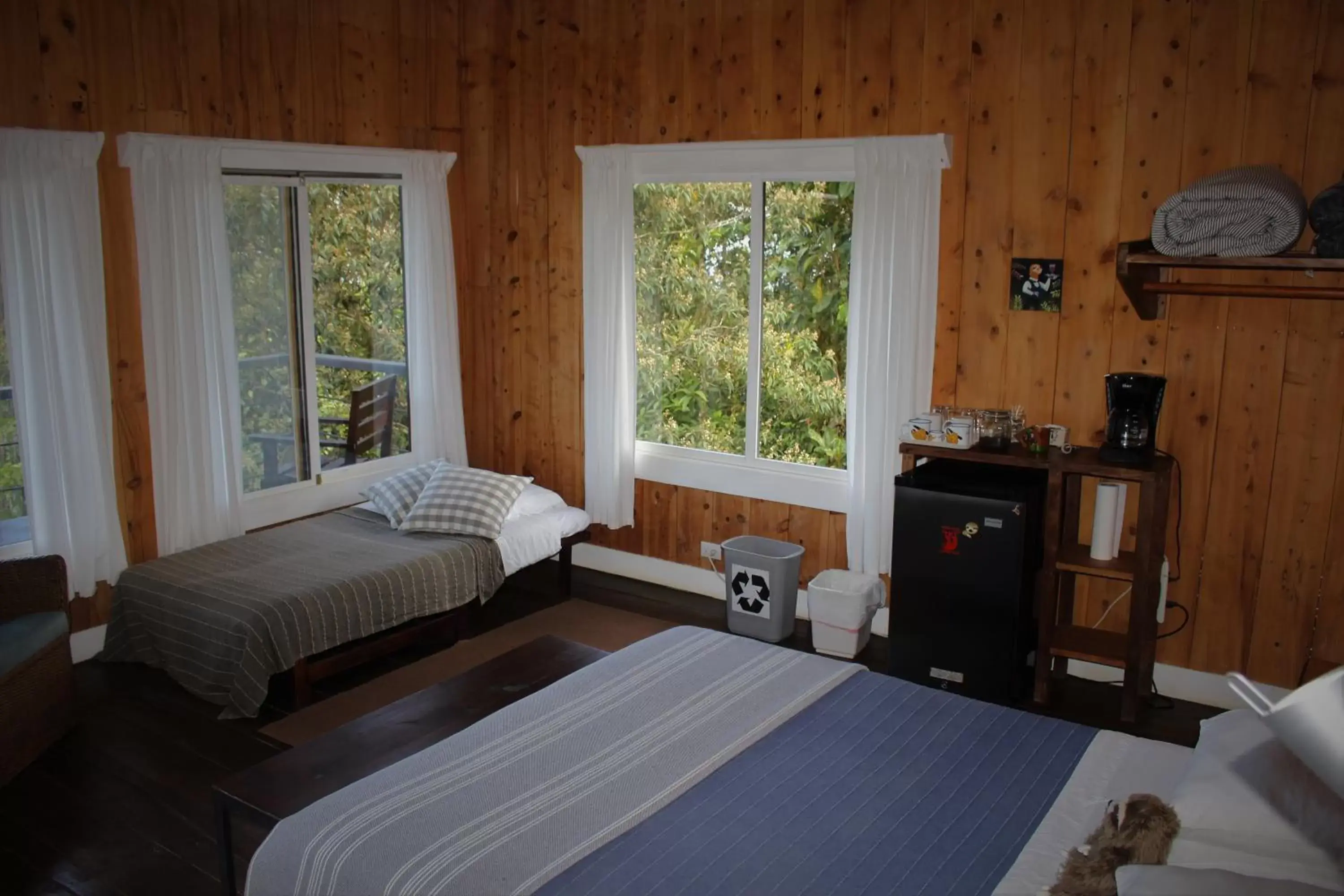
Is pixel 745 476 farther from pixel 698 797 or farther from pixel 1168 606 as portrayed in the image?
pixel 698 797

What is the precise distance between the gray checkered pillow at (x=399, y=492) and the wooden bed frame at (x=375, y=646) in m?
0.53

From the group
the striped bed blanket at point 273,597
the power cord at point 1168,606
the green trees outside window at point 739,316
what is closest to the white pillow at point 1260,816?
the power cord at point 1168,606

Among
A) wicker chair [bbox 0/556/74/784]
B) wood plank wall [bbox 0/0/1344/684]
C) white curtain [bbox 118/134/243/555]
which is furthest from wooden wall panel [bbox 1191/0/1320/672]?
wicker chair [bbox 0/556/74/784]

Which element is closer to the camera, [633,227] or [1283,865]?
[1283,865]

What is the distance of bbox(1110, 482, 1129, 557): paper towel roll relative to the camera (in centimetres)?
384

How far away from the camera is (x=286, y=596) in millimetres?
3912

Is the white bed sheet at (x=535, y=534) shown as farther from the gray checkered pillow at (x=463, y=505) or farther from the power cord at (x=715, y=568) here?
the power cord at (x=715, y=568)

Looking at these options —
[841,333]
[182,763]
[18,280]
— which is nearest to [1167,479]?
[841,333]

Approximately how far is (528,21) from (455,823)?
420 cm

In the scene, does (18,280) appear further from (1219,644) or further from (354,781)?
(1219,644)

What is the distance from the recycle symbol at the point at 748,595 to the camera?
4.59 m

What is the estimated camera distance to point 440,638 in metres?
4.58

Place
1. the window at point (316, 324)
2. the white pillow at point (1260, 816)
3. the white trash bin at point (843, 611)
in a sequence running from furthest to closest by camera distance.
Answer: the window at point (316, 324) < the white trash bin at point (843, 611) < the white pillow at point (1260, 816)

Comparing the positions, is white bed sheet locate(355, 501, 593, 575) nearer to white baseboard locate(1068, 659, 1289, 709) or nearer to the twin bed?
the twin bed
